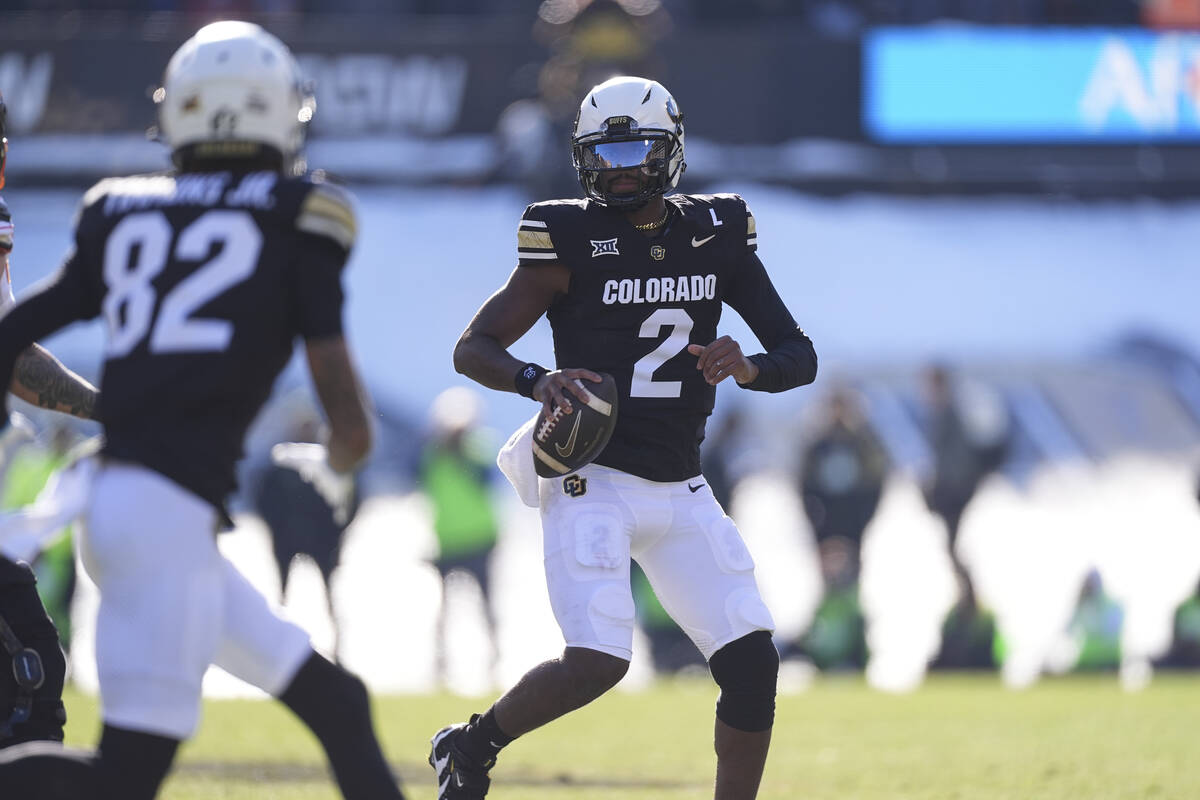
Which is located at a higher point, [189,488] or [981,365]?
[189,488]

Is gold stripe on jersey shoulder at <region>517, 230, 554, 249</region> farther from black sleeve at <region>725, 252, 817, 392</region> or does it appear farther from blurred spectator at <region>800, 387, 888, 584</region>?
blurred spectator at <region>800, 387, 888, 584</region>

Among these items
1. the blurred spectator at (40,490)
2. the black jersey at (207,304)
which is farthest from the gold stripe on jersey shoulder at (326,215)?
the blurred spectator at (40,490)

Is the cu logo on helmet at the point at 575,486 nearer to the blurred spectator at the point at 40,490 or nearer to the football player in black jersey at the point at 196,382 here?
the football player in black jersey at the point at 196,382

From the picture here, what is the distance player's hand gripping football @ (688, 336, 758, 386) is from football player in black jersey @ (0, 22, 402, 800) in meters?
1.17

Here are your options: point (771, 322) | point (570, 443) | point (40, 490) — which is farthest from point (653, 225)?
point (40, 490)

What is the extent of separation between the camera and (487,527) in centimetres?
1036

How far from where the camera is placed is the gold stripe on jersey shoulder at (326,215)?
3.33m

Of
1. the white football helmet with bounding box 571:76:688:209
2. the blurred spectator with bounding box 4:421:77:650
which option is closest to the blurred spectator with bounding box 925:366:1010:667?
the blurred spectator with bounding box 4:421:77:650

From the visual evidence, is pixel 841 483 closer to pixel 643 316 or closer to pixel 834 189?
pixel 643 316

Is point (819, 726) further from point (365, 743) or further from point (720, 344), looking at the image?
point (365, 743)

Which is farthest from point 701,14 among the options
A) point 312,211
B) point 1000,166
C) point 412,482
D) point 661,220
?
point 312,211

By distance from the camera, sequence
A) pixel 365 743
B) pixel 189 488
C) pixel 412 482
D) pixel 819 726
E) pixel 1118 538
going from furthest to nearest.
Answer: pixel 412 482, pixel 1118 538, pixel 819 726, pixel 365 743, pixel 189 488

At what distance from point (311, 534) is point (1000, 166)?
9445 mm

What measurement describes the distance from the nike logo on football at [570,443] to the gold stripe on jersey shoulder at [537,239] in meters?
0.50
